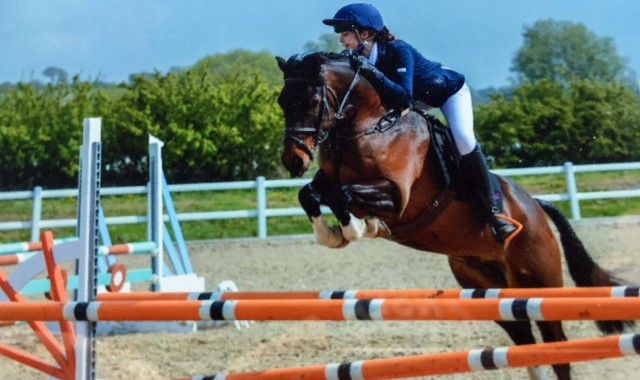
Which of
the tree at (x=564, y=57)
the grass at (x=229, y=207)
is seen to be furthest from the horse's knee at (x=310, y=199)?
the grass at (x=229, y=207)

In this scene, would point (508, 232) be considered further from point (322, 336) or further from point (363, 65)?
point (322, 336)

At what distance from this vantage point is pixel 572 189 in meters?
7.91

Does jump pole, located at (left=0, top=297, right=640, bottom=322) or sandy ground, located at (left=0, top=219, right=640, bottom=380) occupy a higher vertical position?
jump pole, located at (left=0, top=297, right=640, bottom=322)

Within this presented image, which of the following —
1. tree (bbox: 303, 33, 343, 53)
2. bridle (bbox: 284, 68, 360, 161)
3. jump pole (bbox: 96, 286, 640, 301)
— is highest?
tree (bbox: 303, 33, 343, 53)

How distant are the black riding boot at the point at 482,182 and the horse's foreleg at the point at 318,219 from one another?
1.83 feet

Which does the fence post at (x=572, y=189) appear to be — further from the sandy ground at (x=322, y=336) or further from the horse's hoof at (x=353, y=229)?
the horse's hoof at (x=353, y=229)

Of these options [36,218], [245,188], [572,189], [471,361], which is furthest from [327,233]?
[36,218]

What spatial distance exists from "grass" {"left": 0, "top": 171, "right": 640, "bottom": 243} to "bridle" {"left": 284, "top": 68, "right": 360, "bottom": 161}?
524cm

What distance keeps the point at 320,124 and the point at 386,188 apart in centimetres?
31

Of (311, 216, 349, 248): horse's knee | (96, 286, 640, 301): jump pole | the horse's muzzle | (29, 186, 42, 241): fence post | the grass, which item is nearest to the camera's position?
(96, 286, 640, 301): jump pole

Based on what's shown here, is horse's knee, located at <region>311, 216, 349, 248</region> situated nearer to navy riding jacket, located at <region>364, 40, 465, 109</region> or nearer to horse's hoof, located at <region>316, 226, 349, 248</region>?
horse's hoof, located at <region>316, 226, 349, 248</region>

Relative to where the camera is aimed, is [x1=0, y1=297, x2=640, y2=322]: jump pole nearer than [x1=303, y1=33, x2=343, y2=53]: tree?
Yes

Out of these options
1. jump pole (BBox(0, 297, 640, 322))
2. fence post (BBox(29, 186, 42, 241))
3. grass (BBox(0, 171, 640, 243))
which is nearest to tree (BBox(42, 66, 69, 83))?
grass (BBox(0, 171, 640, 243))

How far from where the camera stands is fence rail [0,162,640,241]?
7530 mm
